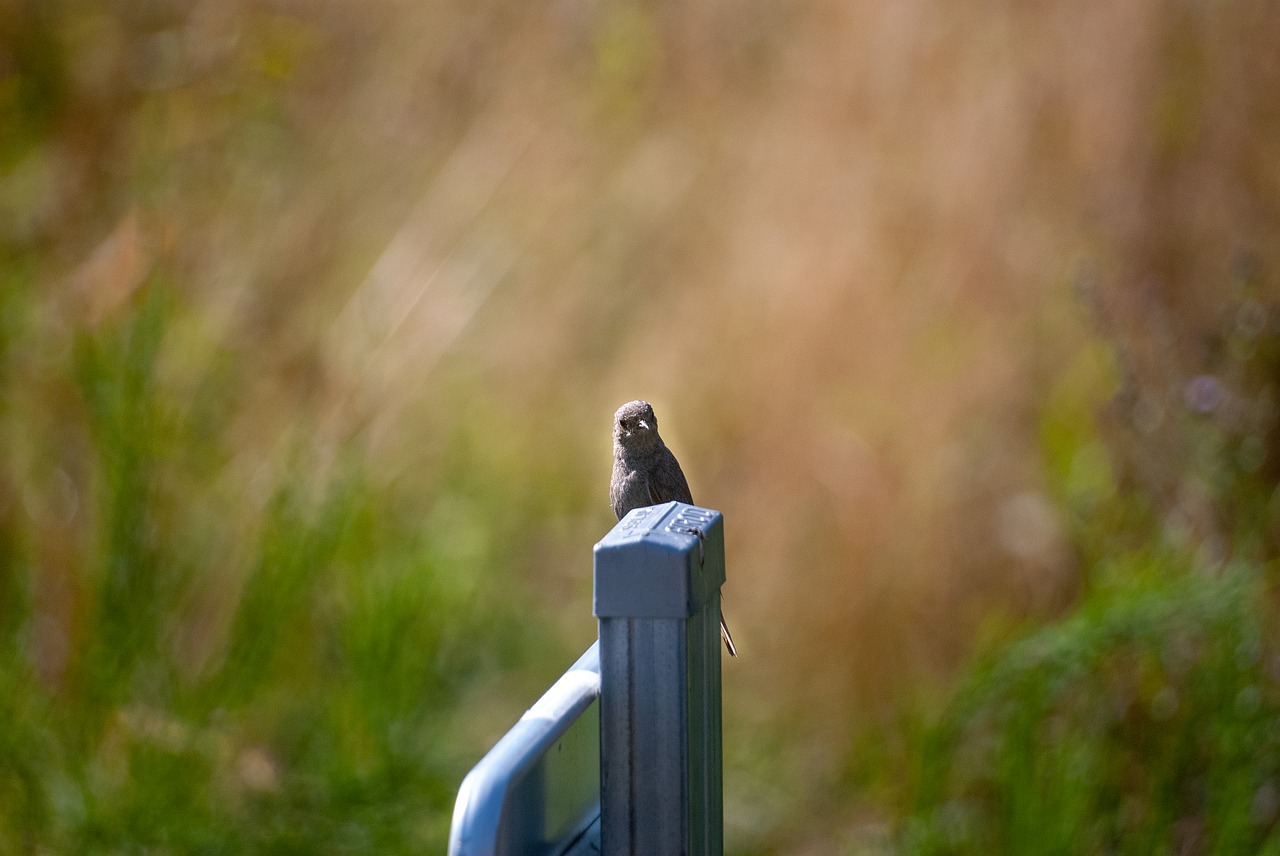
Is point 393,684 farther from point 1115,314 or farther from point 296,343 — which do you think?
point 1115,314

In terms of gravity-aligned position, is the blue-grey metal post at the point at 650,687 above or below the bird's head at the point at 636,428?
below

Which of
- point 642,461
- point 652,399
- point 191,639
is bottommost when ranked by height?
point 642,461

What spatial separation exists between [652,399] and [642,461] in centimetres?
210

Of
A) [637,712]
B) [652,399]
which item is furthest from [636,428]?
[652,399]

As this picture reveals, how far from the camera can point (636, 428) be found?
7.55 feet

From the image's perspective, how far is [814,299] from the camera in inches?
156

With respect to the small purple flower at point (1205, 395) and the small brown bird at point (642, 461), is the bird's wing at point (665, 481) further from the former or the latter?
the small purple flower at point (1205, 395)

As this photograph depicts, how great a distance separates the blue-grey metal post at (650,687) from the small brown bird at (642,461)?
42.8 inches

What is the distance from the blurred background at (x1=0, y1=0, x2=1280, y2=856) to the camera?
9.30 ft

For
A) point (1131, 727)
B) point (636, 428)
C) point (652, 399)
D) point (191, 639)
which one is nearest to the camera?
point (636, 428)

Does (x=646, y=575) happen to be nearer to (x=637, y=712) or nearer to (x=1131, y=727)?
(x=637, y=712)

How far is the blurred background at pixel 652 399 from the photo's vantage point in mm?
2836

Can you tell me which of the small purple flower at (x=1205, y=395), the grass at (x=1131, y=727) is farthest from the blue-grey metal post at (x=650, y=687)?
the small purple flower at (x=1205, y=395)

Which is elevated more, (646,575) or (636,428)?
(636,428)
